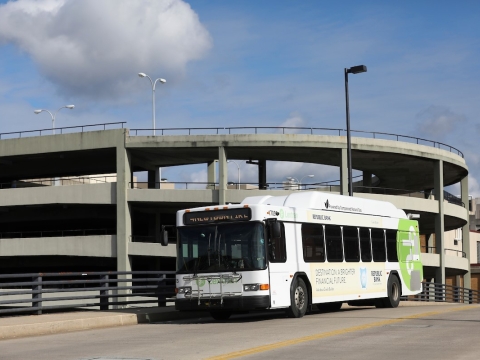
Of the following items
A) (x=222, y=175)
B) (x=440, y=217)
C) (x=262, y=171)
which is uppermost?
(x=262, y=171)

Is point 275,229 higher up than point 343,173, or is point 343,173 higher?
point 343,173

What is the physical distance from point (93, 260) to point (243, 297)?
3923 cm

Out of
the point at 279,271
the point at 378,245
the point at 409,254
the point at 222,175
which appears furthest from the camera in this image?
the point at 222,175

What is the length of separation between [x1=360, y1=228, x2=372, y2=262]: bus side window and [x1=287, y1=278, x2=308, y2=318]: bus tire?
3639 millimetres

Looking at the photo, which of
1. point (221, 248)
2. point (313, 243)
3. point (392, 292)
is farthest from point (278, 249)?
point (392, 292)

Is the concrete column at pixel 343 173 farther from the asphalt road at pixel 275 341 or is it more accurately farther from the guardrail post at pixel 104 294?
the asphalt road at pixel 275 341

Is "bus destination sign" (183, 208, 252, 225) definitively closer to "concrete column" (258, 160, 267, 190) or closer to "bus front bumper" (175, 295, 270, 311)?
"bus front bumper" (175, 295, 270, 311)

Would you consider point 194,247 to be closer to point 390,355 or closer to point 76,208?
point 390,355

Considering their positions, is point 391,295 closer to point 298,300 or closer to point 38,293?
point 298,300

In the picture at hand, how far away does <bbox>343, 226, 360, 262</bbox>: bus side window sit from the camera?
23625 mm

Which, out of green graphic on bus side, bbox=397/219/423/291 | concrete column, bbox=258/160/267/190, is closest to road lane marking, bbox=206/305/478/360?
green graphic on bus side, bbox=397/219/423/291

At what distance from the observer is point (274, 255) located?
20.1 meters

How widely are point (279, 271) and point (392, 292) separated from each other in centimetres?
742

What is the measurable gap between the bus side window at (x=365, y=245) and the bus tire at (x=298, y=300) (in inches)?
143
